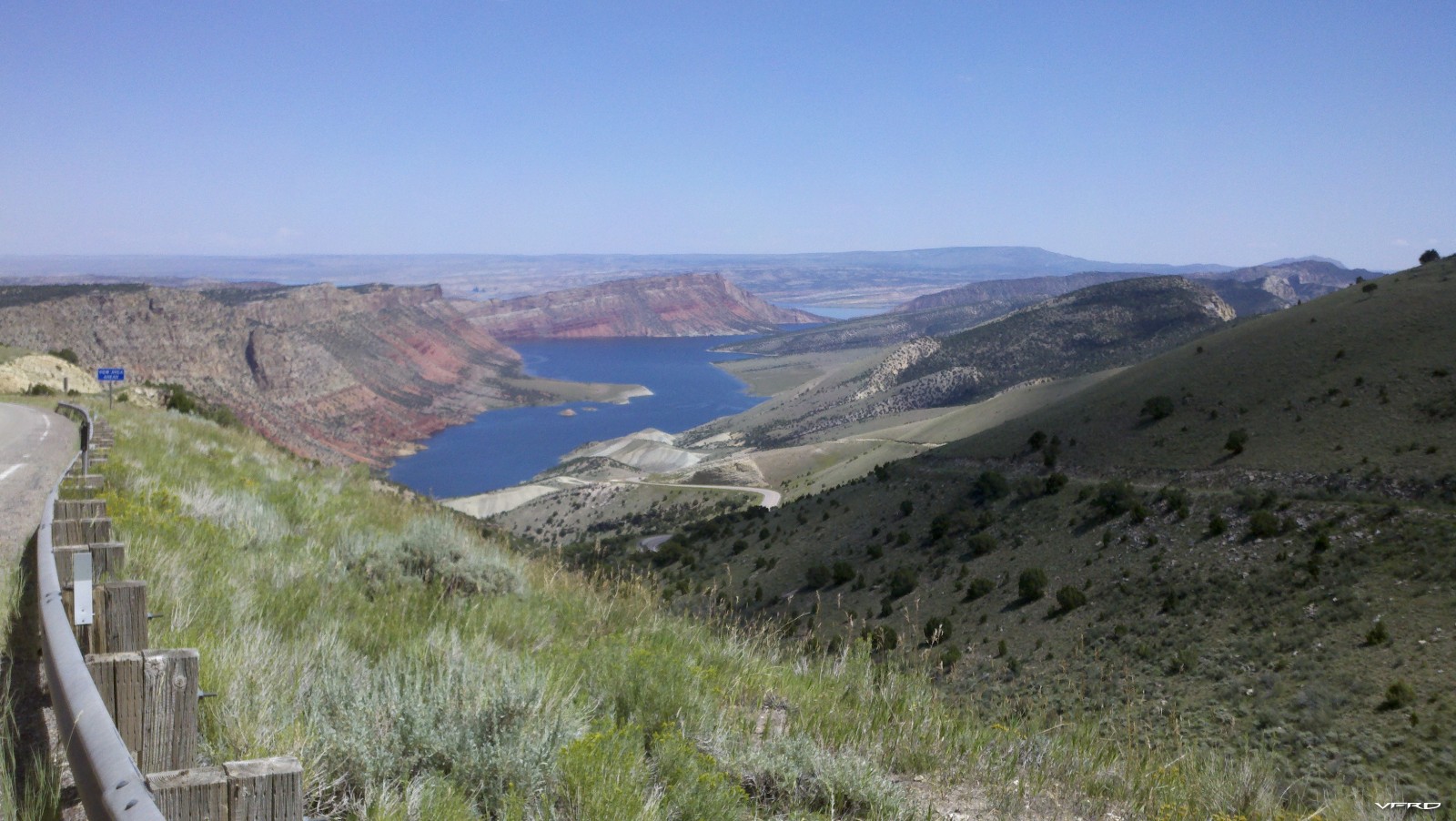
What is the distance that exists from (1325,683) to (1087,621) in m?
6.84

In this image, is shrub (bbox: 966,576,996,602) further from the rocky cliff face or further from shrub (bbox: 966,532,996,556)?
the rocky cliff face

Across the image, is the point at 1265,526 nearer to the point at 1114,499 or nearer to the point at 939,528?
the point at 1114,499

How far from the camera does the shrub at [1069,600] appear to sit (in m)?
24.1

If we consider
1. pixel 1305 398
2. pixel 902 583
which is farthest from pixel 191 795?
pixel 1305 398

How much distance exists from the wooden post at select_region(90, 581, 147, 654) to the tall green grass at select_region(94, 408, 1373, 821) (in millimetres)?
343

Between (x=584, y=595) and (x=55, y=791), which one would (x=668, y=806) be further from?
(x=584, y=595)

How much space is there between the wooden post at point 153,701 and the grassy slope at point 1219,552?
5793 millimetres

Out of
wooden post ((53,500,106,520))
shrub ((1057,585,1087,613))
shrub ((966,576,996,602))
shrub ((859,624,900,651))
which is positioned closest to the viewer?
wooden post ((53,500,106,520))

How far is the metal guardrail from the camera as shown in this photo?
60.6 inches

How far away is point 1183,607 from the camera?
2250 centimetres

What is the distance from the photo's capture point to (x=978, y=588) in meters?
26.8

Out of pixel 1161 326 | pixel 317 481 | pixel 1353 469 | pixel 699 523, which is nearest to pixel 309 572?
pixel 317 481

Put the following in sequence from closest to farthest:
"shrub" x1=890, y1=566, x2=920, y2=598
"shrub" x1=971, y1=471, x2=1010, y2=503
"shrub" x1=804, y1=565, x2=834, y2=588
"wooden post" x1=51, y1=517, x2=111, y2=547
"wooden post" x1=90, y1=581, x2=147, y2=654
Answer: "wooden post" x1=90, y1=581, x2=147, y2=654 < "wooden post" x1=51, y1=517, x2=111, y2=547 < "shrub" x1=890, y1=566, x2=920, y2=598 < "shrub" x1=804, y1=565, x2=834, y2=588 < "shrub" x1=971, y1=471, x2=1010, y2=503

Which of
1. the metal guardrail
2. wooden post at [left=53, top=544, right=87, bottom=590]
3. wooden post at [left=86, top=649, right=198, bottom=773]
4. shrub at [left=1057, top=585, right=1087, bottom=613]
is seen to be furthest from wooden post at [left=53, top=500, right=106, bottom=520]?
shrub at [left=1057, top=585, right=1087, bottom=613]
